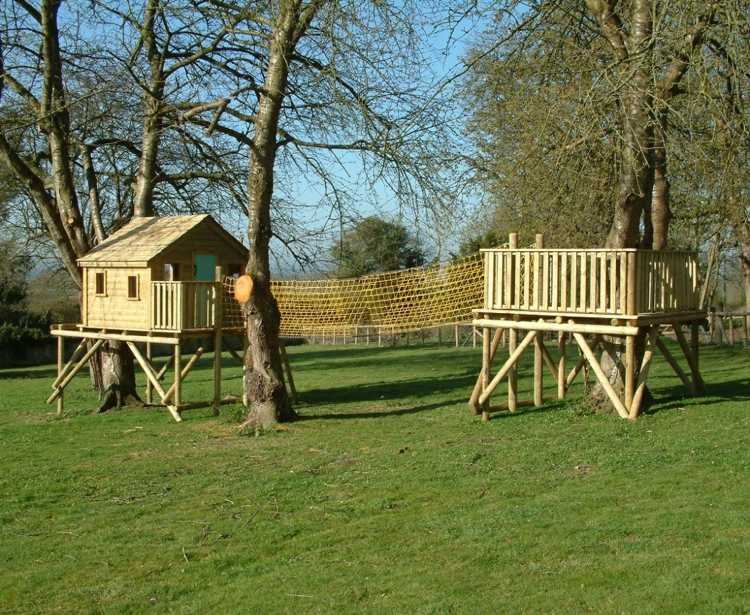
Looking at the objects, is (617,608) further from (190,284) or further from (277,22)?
(190,284)

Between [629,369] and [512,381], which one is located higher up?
[629,369]

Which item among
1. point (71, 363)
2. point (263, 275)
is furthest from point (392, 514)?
point (71, 363)

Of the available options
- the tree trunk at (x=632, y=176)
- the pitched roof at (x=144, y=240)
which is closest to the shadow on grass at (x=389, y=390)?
the pitched roof at (x=144, y=240)

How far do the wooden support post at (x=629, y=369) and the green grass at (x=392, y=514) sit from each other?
1.15 feet

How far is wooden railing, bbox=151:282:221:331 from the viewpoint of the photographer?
15242mm

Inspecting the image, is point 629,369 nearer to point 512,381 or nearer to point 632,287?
point 632,287

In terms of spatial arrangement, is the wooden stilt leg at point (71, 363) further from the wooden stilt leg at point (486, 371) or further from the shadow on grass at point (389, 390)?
the wooden stilt leg at point (486, 371)

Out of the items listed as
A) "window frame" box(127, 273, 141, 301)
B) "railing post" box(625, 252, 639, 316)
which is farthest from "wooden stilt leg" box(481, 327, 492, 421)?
"window frame" box(127, 273, 141, 301)

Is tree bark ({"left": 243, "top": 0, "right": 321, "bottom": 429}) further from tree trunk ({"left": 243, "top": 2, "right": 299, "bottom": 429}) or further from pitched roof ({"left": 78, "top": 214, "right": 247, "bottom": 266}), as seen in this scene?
pitched roof ({"left": 78, "top": 214, "right": 247, "bottom": 266})

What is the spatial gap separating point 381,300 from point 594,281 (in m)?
6.40

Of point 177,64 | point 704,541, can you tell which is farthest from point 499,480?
point 177,64

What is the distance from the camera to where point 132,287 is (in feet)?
53.7

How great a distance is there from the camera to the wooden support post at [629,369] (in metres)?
11.8

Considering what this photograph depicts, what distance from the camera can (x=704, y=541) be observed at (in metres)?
6.66
